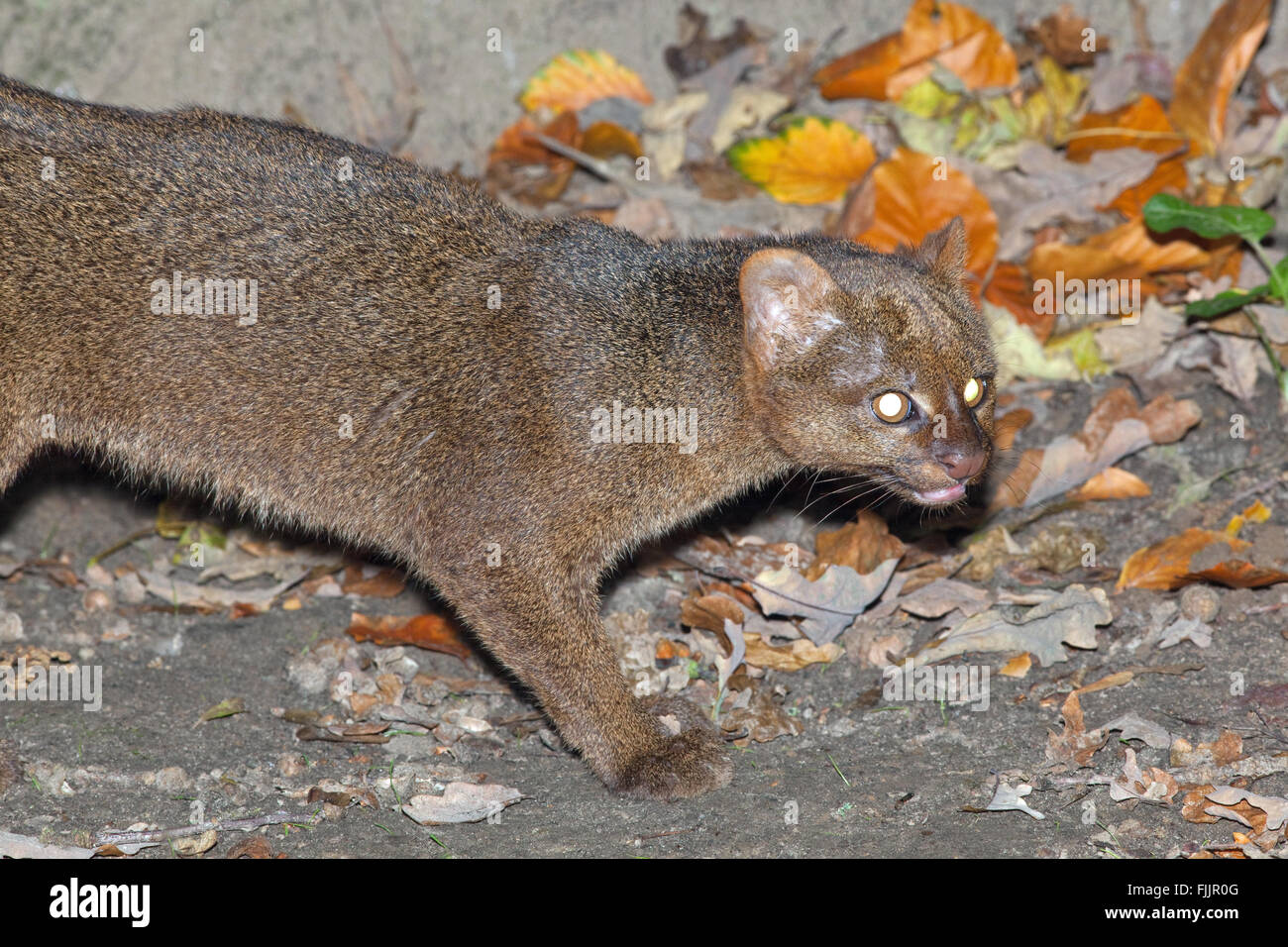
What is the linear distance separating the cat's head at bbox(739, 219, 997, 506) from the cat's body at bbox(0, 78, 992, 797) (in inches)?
0.4

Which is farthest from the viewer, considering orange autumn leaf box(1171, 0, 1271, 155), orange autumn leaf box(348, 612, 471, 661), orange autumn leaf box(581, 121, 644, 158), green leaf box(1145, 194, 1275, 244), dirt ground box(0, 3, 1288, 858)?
orange autumn leaf box(581, 121, 644, 158)

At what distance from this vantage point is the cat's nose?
451 cm

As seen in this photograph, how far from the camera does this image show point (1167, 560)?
207 inches

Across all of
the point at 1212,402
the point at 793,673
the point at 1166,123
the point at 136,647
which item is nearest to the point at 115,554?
the point at 136,647

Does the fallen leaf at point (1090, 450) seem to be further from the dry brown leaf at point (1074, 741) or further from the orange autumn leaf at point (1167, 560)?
the dry brown leaf at point (1074, 741)

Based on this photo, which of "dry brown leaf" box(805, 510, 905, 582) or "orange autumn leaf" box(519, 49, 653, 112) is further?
"orange autumn leaf" box(519, 49, 653, 112)

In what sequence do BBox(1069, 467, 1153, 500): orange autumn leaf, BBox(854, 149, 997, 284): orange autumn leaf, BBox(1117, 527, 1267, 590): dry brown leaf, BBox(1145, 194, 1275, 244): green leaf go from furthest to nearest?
BBox(854, 149, 997, 284): orange autumn leaf, BBox(1145, 194, 1275, 244): green leaf, BBox(1069, 467, 1153, 500): orange autumn leaf, BBox(1117, 527, 1267, 590): dry brown leaf

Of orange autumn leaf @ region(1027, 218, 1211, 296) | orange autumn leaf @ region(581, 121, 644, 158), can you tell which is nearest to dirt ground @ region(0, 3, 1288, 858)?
orange autumn leaf @ region(1027, 218, 1211, 296)

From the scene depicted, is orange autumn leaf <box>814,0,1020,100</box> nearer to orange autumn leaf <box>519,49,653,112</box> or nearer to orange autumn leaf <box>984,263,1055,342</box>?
orange autumn leaf <box>519,49,653,112</box>

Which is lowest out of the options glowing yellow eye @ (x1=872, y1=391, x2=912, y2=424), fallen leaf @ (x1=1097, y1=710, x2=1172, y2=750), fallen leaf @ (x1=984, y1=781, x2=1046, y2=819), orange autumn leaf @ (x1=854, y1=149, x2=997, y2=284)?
fallen leaf @ (x1=984, y1=781, x2=1046, y2=819)

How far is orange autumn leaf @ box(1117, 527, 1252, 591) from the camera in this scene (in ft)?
17.2

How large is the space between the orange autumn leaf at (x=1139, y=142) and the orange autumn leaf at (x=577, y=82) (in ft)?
7.77

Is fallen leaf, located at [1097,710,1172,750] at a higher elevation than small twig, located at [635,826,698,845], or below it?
higher

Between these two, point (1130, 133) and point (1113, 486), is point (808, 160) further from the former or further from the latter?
point (1113, 486)
